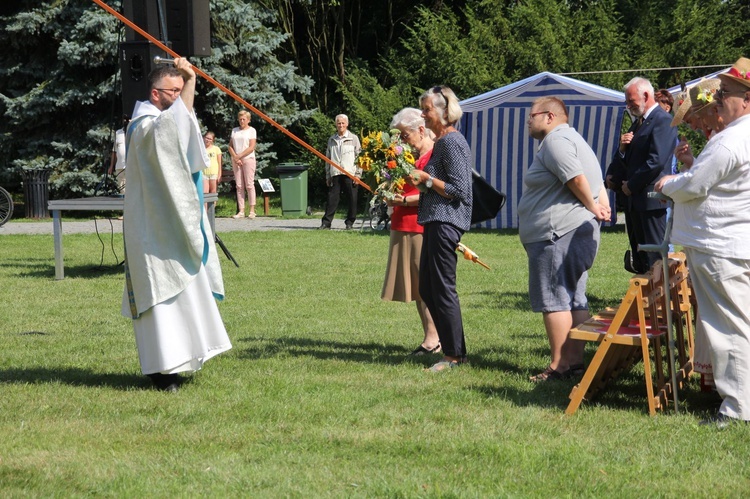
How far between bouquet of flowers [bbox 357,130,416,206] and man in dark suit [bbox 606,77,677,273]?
7.99 ft

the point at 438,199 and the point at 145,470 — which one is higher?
the point at 438,199

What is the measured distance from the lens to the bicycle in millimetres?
19062

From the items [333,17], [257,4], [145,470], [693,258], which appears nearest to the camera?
[145,470]

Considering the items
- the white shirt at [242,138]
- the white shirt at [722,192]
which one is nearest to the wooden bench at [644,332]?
the white shirt at [722,192]

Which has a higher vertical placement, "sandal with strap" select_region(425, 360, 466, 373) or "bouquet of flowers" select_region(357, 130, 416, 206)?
"bouquet of flowers" select_region(357, 130, 416, 206)

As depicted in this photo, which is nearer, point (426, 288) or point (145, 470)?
point (145, 470)

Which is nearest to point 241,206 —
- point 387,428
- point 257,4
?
point 257,4

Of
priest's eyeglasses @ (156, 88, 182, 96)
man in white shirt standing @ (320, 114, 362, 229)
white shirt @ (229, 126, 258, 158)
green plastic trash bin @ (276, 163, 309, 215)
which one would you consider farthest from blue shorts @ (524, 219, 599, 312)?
green plastic trash bin @ (276, 163, 309, 215)

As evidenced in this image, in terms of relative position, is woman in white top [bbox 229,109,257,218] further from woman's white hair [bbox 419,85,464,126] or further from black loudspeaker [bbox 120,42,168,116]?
woman's white hair [bbox 419,85,464,126]

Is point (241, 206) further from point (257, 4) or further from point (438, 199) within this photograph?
point (438, 199)

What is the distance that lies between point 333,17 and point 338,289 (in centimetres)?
1918

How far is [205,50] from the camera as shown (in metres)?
10.6

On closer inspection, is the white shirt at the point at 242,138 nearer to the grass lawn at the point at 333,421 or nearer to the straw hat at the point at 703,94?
the grass lawn at the point at 333,421

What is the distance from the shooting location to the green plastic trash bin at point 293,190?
2233 cm
